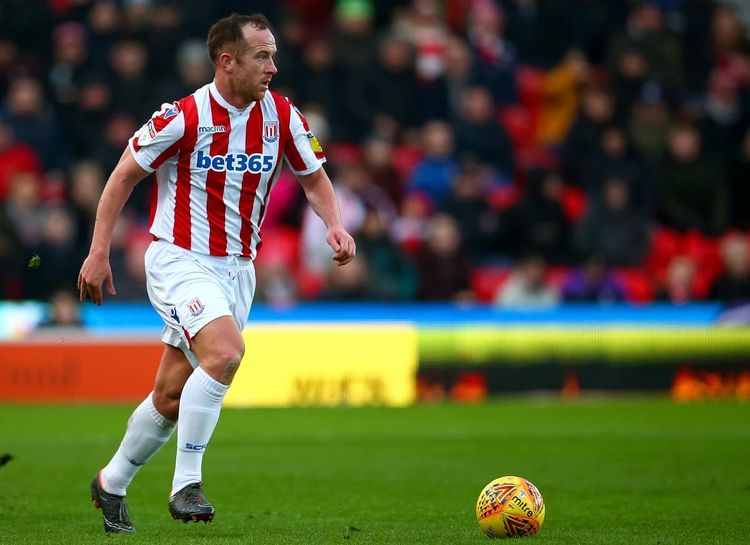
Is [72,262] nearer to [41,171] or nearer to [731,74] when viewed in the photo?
[41,171]

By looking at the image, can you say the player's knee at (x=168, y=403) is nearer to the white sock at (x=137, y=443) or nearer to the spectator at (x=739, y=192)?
the white sock at (x=137, y=443)

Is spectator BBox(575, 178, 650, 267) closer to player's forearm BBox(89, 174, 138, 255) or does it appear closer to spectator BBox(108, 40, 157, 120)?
spectator BBox(108, 40, 157, 120)

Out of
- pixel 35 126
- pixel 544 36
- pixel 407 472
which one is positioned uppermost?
pixel 544 36

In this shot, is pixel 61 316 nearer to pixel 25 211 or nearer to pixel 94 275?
pixel 25 211

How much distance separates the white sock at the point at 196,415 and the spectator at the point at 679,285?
1051 cm

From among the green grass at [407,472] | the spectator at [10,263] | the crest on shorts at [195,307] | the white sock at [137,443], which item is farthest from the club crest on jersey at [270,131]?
the spectator at [10,263]

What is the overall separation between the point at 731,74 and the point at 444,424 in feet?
29.2

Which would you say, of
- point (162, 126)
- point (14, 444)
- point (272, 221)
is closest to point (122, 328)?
point (272, 221)

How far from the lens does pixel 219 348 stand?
6.52 metres

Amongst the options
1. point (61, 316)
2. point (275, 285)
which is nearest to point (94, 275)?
point (61, 316)

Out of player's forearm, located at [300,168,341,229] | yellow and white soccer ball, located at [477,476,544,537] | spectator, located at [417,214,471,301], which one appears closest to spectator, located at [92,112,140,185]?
spectator, located at [417,214,471,301]

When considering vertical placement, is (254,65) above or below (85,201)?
above

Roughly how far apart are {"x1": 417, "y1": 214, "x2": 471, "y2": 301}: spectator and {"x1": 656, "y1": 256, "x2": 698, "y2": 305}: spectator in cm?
228

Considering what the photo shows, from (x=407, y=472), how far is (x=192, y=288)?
Answer: 3.50 m
